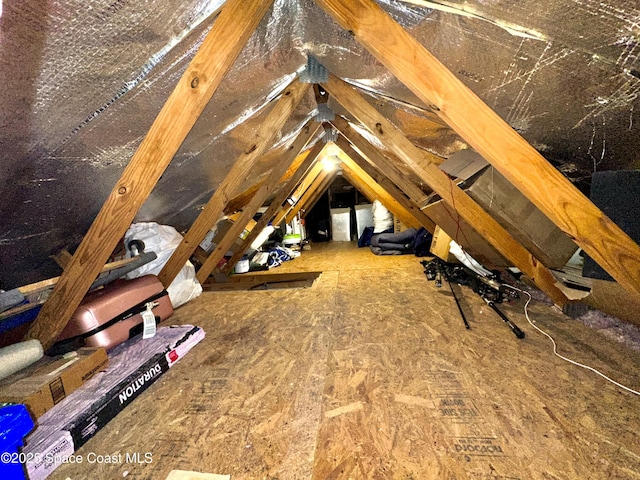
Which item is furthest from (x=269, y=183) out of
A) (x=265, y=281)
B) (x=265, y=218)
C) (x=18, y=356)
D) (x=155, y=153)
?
(x=18, y=356)

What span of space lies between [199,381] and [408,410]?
3.56 ft

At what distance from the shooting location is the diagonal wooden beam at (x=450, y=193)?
68.0 inches

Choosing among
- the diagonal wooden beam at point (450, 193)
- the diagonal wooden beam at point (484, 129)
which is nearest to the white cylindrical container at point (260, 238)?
the diagonal wooden beam at point (450, 193)

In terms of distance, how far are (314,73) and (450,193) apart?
3.89 ft

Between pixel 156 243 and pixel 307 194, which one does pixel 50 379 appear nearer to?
pixel 156 243

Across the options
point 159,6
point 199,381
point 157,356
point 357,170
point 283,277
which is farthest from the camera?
point 357,170

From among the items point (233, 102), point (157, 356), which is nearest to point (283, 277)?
point (157, 356)

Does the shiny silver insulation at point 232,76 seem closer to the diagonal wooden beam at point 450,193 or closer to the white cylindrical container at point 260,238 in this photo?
the diagonal wooden beam at point 450,193

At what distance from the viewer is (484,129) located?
0.90m

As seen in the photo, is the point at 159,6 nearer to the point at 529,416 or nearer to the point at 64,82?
the point at 64,82

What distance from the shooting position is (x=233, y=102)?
1.47 m

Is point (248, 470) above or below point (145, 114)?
below

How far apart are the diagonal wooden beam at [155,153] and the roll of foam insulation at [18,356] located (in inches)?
1.8

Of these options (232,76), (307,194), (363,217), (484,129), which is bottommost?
(363,217)
